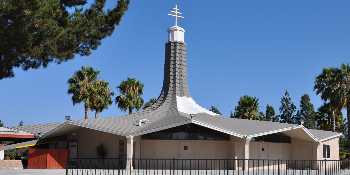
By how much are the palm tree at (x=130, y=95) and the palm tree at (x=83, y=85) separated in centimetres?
403

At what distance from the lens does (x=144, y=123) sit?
117 ft

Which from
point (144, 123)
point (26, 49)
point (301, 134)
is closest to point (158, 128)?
point (144, 123)

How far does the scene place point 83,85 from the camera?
183 feet

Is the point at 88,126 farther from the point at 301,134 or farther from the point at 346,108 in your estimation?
the point at 346,108

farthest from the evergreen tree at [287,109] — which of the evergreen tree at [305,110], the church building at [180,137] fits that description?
the church building at [180,137]

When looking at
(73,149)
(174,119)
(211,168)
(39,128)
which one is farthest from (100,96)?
(211,168)

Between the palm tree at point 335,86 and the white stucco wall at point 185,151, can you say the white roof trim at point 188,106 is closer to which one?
the white stucco wall at point 185,151

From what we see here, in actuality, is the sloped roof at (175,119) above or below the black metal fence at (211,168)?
above

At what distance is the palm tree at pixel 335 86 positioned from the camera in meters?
57.8

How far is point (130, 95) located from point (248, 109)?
13.1m

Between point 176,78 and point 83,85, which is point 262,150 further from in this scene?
point 83,85

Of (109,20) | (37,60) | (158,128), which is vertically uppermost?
(109,20)

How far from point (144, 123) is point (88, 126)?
365 cm

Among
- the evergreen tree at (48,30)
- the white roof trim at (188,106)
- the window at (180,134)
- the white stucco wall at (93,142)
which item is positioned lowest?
the white stucco wall at (93,142)
